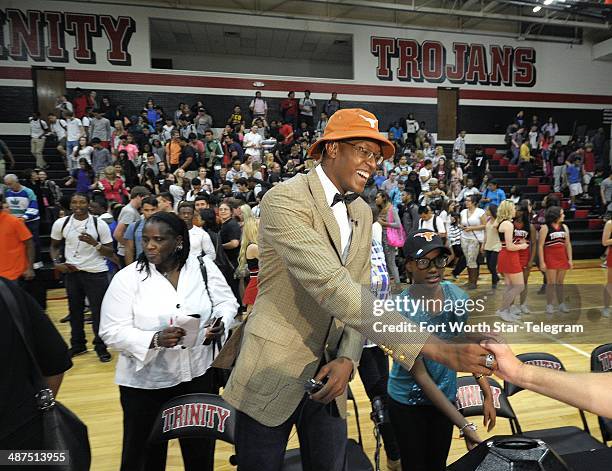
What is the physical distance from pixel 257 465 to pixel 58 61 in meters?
16.9

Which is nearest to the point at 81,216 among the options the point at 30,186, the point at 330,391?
the point at 330,391

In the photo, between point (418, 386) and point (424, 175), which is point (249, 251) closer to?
point (418, 386)

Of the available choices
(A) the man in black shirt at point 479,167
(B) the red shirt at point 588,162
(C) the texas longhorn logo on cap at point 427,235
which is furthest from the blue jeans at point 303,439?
(B) the red shirt at point 588,162

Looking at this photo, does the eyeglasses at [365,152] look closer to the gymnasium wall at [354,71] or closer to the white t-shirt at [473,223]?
the white t-shirt at [473,223]

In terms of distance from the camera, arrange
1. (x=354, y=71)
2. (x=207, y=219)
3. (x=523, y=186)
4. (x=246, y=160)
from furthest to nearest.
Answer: (x=354, y=71), (x=523, y=186), (x=246, y=160), (x=207, y=219)

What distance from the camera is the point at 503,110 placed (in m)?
19.5

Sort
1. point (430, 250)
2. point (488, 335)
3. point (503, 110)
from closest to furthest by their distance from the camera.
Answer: point (488, 335) < point (430, 250) < point (503, 110)

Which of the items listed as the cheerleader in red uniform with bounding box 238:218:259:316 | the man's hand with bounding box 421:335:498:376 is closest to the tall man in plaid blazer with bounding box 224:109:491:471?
the man's hand with bounding box 421:335:498:376

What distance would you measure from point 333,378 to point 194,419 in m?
1.09

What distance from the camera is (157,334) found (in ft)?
6.79

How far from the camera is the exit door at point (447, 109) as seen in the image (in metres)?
18.8

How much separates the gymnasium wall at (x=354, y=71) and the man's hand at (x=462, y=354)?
644 inches

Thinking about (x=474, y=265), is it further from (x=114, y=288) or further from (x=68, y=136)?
(x=68, y=136)

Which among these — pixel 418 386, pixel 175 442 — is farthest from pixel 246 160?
pixel 418 386
